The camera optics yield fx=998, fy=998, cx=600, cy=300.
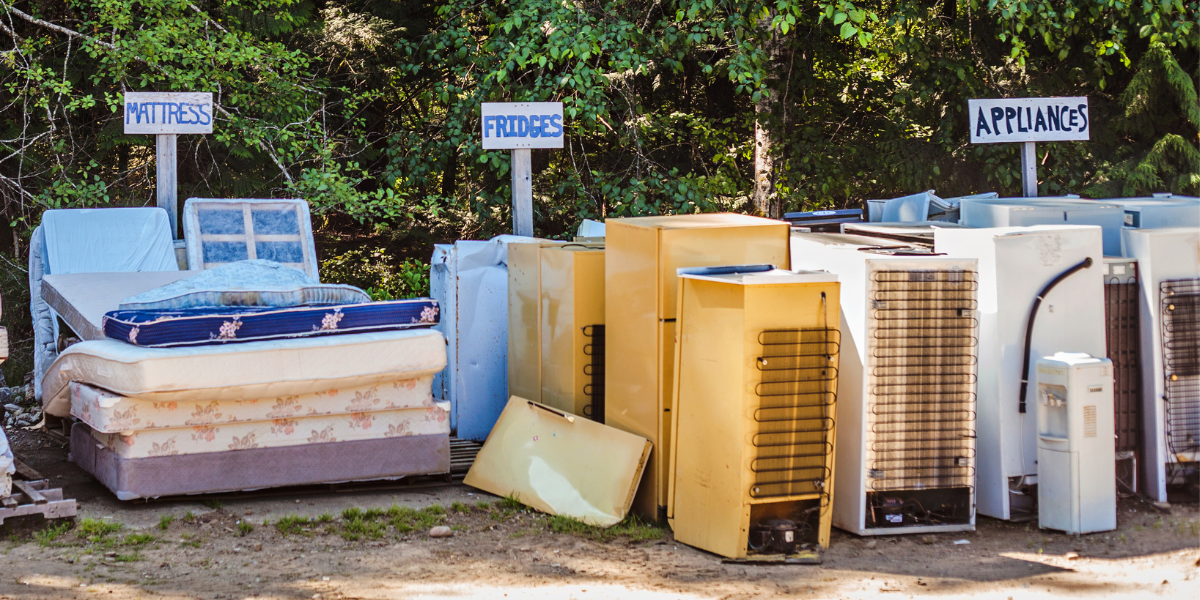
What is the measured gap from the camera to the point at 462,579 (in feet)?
12.4

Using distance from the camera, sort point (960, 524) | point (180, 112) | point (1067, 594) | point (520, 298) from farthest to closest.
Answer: point (180, 112), point (520, 298), point (960, 524), point (1067, 594)

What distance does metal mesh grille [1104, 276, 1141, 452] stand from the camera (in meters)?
4.84

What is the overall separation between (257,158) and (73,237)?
276 centimetres

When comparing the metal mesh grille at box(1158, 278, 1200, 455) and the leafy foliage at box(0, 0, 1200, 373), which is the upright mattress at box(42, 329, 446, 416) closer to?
the leafy foliage at box(0, 0, 1200, 373)

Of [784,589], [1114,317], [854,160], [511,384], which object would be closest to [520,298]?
[511,384]

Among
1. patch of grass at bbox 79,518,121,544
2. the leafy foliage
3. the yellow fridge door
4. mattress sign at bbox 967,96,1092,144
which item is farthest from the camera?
the leafy foliage

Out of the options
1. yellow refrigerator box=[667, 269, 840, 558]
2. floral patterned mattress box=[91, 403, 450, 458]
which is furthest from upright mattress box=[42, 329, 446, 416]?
yellow refrigerator box=[667, 269, 840, 558]

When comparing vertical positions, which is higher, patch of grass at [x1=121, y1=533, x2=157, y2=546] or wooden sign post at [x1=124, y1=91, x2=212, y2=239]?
wooden sign post at [x1=124, y1=91, x2=212, y2=239]

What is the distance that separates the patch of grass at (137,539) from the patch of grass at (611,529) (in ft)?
5.51

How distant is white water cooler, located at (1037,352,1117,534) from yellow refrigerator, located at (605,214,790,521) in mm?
1301

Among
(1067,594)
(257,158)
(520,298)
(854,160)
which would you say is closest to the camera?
(1067,594)

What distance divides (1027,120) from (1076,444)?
2.98 m

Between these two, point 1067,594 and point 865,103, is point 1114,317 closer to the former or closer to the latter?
point 1067,594

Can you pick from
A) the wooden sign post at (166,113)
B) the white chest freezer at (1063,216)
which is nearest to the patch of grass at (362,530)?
the white chest freezer at (1063,216)
